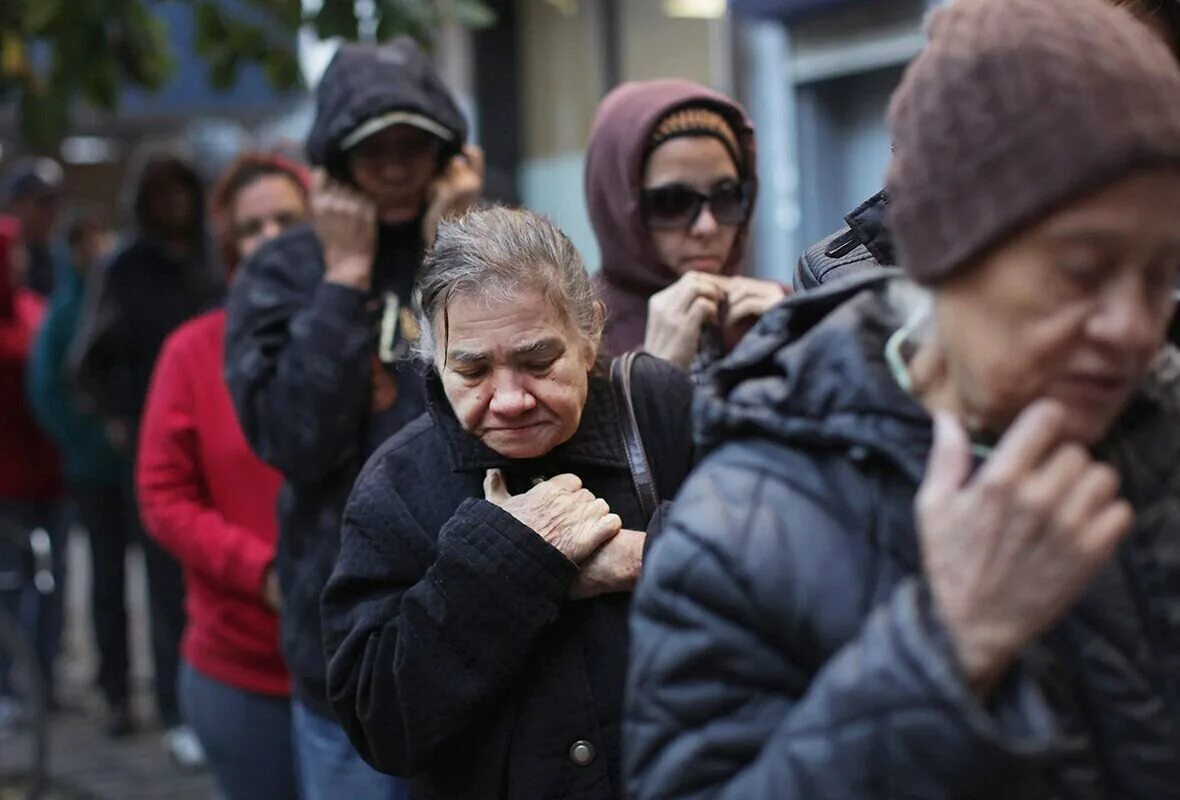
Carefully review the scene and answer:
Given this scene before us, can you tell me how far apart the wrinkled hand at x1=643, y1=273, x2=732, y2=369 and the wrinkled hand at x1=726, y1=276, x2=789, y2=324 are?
0.04 m

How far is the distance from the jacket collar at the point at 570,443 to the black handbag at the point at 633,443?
0.01 m

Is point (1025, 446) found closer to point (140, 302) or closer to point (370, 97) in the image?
point (370, 97)

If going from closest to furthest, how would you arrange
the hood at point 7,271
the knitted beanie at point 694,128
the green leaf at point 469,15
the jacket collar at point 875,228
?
the jacket collar at point 875,228 < the knitted beanie at point 694,128 < the green leaf at point 469,15 < the hood at point 7,271

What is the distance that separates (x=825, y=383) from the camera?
1687mm

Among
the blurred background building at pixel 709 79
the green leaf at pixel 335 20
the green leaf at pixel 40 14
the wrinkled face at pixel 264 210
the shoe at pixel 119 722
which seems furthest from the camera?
the blurred background building at pixel 709 79

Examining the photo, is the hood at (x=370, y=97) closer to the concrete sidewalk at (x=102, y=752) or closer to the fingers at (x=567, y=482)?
the fingers at (x=567, y=482)

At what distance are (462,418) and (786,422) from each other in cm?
99

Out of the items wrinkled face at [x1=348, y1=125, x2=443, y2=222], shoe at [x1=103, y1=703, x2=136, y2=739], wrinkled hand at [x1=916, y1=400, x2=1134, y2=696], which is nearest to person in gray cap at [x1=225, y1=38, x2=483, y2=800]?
wrinkled face at [x1=348, y1=125, x2=443, y2=222]

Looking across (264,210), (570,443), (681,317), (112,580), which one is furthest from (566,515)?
(112,580)

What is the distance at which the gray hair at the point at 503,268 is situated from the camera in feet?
8.54

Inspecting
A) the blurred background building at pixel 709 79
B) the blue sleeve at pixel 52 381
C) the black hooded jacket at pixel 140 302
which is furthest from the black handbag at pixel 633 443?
the blue sleeve at pixel 52 381

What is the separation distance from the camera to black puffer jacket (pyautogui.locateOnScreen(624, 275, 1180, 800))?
4.92 feet

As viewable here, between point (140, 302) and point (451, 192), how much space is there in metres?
3.21

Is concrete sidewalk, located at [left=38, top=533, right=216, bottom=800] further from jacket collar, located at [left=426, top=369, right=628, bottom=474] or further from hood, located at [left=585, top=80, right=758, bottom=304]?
jacket collar, located at [left=426, top=369, right=628, bottom=474]
